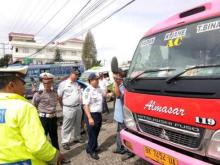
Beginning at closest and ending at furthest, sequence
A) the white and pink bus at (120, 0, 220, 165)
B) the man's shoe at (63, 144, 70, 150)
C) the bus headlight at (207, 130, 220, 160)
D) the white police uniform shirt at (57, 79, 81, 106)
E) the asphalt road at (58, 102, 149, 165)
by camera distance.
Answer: the bus headlight at (207, 130, 220, 160)
the white and pink bus at (120, 0, 220, 165)
the asphalt road at (58, 102, 149, 165)
the white police uniform shirt at (57, 79, 81, 106)
the man's shoe at (63, 144, 70, 150)

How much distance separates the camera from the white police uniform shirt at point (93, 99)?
586cm

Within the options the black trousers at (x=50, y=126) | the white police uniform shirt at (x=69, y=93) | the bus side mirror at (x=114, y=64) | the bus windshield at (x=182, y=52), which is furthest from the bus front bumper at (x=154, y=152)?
the white police uniform shirt at (x=69, y=93)

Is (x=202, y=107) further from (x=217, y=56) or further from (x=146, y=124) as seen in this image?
(x=146, y=124)

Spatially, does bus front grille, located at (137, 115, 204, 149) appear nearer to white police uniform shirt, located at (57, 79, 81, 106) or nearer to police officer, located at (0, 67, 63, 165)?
police officer, located at (0, 67, 63, 165)

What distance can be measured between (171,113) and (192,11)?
5.19ft

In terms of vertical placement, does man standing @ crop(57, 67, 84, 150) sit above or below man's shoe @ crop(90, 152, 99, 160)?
above

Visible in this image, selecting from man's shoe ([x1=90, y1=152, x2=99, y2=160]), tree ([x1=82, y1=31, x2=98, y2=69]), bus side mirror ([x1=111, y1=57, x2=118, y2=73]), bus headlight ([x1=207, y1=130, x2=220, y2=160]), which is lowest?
man's shoe ([x1=90, y1=152, x2=99, y2=160])

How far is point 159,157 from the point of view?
12.2 ft

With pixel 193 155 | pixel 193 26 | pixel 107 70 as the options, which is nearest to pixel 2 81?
pixel 193 155

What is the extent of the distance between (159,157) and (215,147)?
0.88 metres

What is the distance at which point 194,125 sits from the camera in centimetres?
321

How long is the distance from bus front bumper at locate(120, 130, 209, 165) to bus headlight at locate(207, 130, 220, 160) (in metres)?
0.14

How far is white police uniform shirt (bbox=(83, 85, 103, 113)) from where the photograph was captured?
586 centimetres

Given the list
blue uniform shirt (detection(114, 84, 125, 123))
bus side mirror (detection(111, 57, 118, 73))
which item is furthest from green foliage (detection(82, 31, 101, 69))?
bus side mirror (detection(111, 57, 118, 73))
